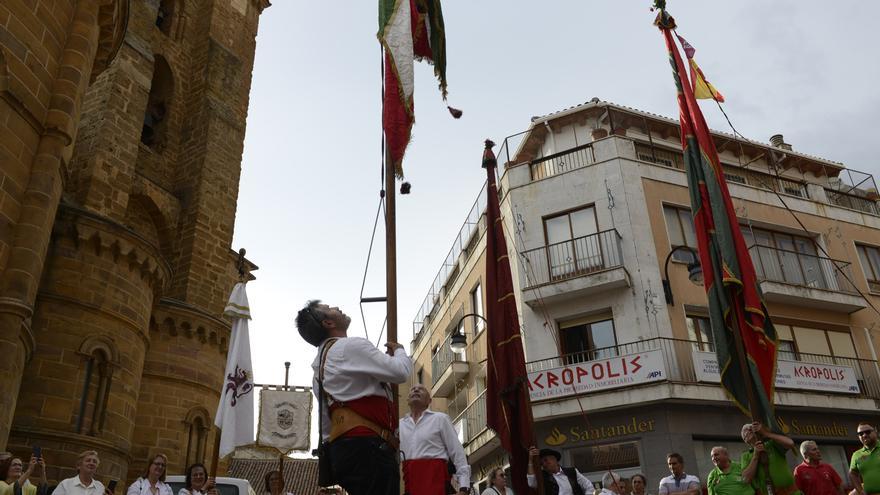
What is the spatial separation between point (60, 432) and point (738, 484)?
10.6 metres

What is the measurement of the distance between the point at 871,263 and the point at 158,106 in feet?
75.0

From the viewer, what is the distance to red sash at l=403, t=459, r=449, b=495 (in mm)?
5801

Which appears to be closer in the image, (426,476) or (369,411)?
(369,411)

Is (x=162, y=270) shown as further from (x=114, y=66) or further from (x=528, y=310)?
(x=528, y=310)

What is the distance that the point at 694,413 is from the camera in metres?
17.2

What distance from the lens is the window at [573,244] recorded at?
19.3 metres

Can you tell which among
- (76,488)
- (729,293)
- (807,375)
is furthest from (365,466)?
(807,375)

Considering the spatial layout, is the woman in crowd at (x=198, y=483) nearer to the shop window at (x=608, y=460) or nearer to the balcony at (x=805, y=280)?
the shop window at (x=608, y=460)

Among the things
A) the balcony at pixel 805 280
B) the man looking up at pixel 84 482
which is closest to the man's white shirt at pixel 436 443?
the man looking up at pixel 84 482

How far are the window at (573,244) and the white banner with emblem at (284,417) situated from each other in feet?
28.5

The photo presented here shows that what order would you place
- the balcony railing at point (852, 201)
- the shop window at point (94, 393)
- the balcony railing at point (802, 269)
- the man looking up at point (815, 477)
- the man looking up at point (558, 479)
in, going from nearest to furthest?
the man looking up at point (815, 477), the man looking up at point (558, 479), the shop window at point (94, 393), the balcony railing at point (802, 269), the balcony railing at point (852, 201)

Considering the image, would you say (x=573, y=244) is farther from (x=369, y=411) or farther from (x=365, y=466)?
(x=365, y=466)

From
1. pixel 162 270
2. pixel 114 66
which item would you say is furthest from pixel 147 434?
pixel 114 66

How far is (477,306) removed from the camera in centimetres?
2367
